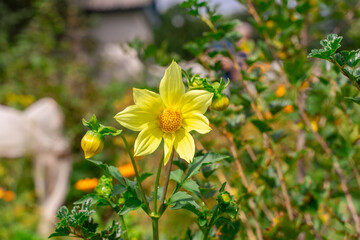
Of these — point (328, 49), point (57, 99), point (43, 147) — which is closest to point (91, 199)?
point (328, 49)

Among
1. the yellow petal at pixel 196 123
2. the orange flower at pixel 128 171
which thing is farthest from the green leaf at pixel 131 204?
the orange flower at pixel 128 171

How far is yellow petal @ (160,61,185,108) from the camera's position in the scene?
0.46 m

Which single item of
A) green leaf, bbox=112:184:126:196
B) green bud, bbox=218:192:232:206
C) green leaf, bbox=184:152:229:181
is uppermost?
green leaf, bbox=184:152:229:181

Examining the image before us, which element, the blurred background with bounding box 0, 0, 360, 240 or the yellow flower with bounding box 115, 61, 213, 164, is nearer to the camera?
the yellow flower with bounding box 115, 61, 213, 164

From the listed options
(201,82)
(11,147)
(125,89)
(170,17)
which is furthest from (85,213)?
(170,17)

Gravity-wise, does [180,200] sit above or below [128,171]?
above

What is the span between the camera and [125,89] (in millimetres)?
4906

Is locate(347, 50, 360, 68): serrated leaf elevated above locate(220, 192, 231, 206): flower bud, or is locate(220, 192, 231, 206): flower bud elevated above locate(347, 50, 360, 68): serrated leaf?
locate(347, 50, 360, 68): serrated leaf

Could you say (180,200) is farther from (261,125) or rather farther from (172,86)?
(261,125)

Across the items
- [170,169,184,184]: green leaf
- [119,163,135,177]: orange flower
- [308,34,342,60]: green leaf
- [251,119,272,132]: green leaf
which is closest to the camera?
[308,34,342,60]: green leaf

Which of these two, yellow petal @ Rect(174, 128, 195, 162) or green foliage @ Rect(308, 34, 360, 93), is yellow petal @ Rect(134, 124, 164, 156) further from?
green foliage @ Rect(308, 34, 360, 93)

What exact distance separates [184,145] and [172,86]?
3.2 inches

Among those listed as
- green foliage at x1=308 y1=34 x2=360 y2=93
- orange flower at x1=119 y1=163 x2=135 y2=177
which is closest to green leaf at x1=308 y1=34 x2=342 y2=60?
green foliage at x1=308 y1=34 x2=360 y2=93

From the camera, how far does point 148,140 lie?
1.55ft
